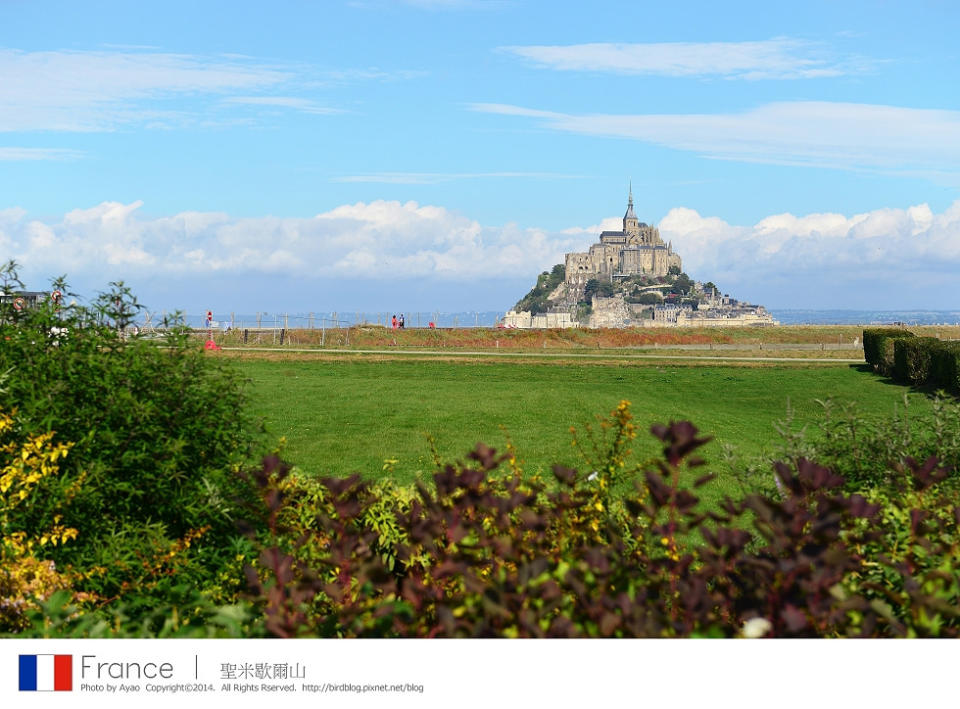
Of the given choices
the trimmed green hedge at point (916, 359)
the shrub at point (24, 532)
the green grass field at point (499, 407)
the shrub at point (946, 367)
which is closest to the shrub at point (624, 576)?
the shrub at point (24, 532)

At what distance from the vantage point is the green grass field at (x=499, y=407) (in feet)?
40.2

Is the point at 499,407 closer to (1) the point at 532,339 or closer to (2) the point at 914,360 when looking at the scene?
(2) the point at 914,360

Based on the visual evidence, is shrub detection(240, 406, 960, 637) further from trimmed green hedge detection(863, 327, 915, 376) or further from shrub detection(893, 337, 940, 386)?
trimmed green hedge detection(863, 327, 915, 376)

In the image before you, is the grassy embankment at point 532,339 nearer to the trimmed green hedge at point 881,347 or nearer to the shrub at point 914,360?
the trimmed green hedge at point 881,347

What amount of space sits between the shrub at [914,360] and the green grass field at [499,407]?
0.72 m

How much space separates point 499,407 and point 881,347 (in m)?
20.7

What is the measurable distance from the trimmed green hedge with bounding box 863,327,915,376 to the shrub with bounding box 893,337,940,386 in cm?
113

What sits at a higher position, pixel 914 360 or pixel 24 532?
pixel 914 360

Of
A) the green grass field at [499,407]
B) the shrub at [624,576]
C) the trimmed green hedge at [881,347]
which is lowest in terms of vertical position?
the green grass field at [499,407]

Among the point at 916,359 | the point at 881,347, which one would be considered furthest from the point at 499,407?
the point at 881,347
